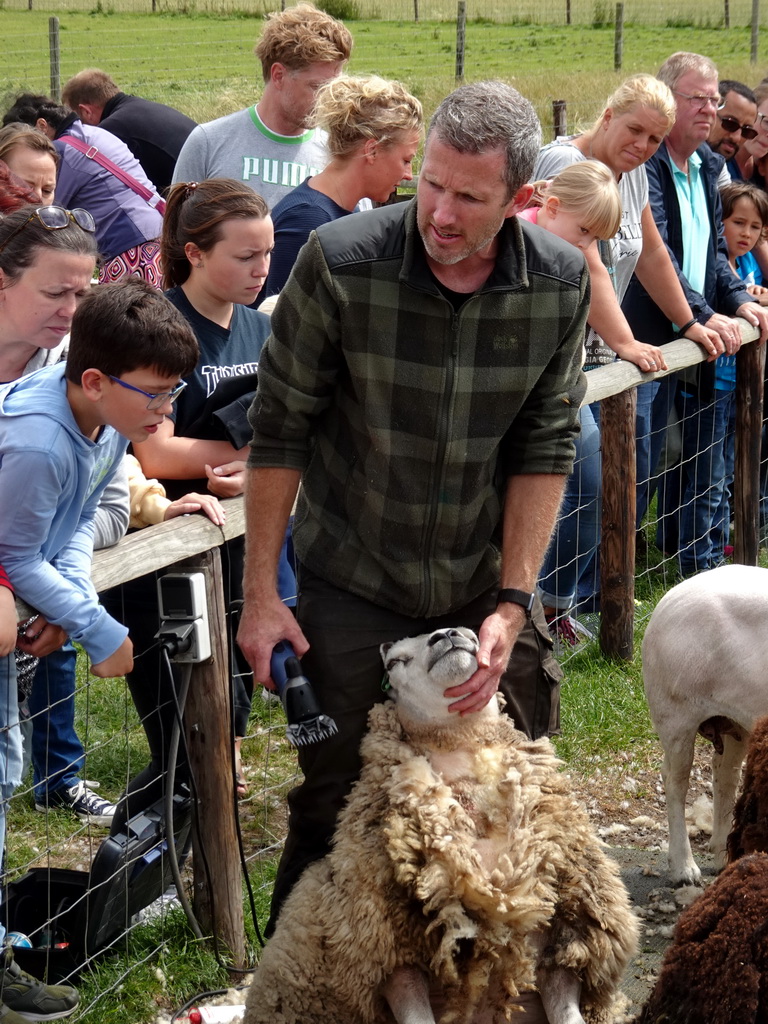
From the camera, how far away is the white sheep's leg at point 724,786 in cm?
383

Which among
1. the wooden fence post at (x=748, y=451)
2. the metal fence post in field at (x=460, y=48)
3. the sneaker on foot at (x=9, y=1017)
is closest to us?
the sneaker on foot at (x=9, y=1017)

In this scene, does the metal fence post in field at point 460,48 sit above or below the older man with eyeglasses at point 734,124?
above

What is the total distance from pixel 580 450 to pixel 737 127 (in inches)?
128

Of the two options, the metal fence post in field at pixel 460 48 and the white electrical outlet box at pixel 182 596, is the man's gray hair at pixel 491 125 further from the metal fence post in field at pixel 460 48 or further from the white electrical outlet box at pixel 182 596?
the metal fence post in field at pixel 460 48

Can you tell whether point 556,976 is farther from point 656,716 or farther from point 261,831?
point 261,831

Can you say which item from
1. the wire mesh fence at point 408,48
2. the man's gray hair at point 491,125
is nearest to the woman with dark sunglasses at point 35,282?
the man's gray hair at point 491,125

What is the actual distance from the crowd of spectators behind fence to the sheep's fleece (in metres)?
0.28

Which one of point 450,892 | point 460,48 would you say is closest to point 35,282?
point 450,892

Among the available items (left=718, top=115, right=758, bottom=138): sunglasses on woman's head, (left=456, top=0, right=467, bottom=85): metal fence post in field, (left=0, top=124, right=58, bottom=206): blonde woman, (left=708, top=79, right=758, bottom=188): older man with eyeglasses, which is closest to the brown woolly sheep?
(left=0, top=124, right=58, bottom=206): blonde woman

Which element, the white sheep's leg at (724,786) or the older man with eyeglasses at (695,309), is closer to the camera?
the white sheep's leg at (724,786)

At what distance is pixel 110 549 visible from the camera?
2.95 meters

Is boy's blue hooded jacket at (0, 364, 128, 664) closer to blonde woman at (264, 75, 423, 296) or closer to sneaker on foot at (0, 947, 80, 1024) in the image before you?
sneaker on foot at (0, 947, 80, 1024)

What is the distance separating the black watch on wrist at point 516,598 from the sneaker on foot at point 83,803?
6.46 feet

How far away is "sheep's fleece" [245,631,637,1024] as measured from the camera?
2449mm
